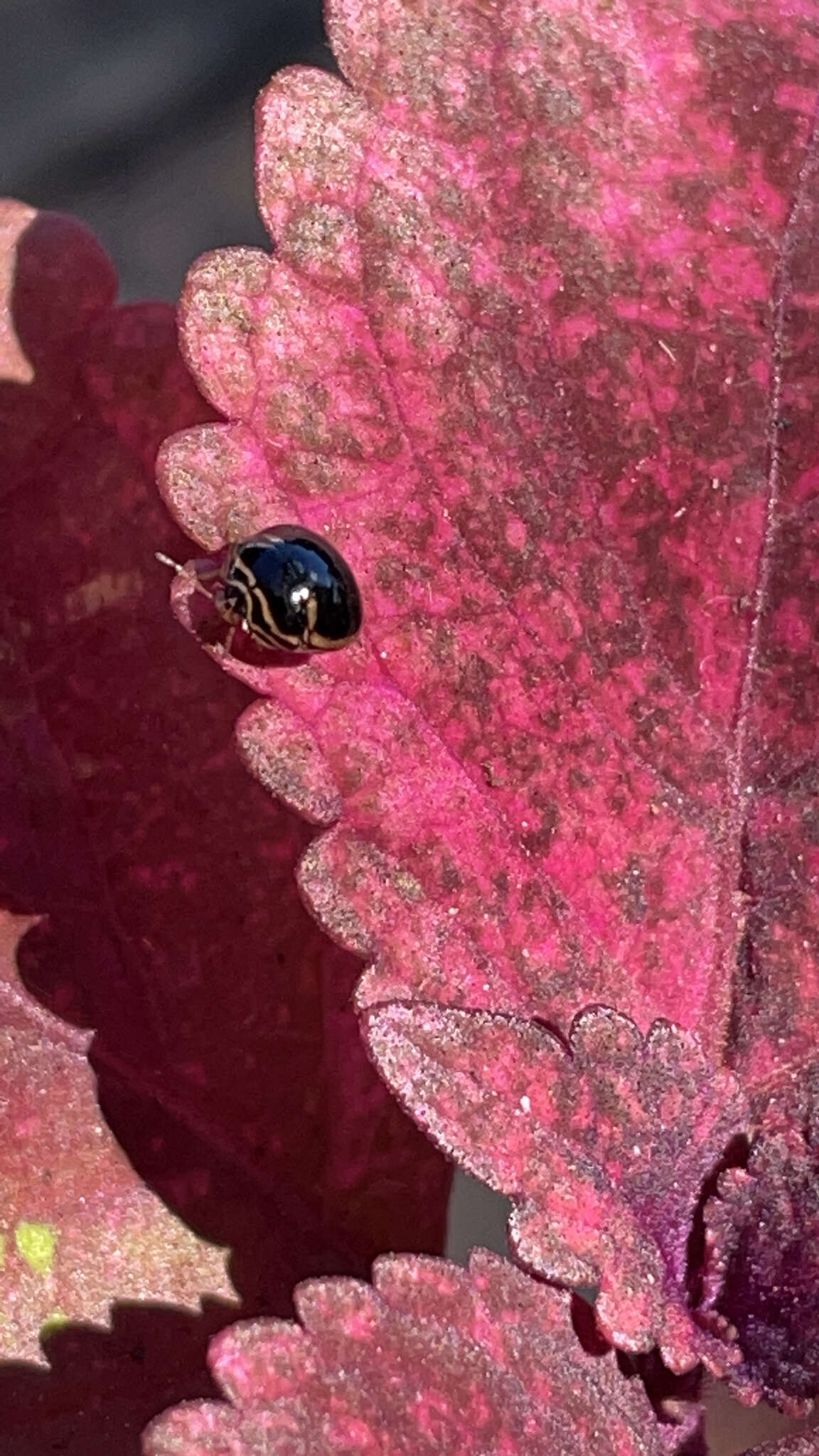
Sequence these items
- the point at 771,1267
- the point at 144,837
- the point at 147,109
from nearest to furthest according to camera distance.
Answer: the point at 771,1267 → the point at 144,837 → the point at 147,109

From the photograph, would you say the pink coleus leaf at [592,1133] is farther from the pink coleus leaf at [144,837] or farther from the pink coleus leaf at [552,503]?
the pink coleus leaf at [144,837]

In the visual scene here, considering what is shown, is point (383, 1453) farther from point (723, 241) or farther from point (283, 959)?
point (723, 241)

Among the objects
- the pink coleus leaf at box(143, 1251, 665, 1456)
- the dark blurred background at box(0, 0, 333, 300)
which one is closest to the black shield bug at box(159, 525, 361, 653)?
the pink coleus leaf at box(143, 1251, 665, 1456)

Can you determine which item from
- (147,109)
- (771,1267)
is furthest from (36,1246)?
(147,109)

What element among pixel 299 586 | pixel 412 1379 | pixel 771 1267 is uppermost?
pixel 299 586

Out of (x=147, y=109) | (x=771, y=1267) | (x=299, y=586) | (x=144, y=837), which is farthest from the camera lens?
(x=147, y=109)

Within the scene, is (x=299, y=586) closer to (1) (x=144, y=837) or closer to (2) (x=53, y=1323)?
(1) (x=144, y=837)

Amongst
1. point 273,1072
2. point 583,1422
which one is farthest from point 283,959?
point 583,1422

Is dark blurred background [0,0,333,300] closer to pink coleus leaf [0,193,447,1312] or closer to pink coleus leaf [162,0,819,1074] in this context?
pink coleus leaf [0,193,447,1312]
